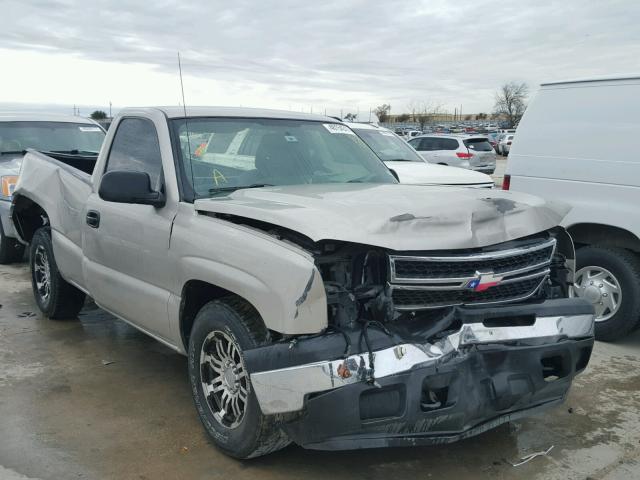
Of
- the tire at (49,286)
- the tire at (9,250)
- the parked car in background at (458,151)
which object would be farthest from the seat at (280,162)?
the parked car in background at (458,151)

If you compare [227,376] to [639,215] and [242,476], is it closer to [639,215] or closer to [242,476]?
A: [242,476]

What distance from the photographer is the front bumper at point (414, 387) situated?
9.53ft

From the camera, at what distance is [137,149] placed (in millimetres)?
4660

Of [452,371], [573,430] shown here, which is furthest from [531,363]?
[573,430]

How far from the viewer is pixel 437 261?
10.1ft

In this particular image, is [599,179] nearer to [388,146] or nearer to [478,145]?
[388,146]

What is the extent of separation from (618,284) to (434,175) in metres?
3.71

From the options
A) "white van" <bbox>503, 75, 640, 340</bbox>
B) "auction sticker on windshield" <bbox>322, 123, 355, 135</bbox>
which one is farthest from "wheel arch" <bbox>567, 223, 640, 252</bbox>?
"auction sticker on windshield" <bbox>322, 123, 355, 135</bbox>

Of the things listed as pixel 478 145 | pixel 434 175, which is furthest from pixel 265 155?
pixel 478 145

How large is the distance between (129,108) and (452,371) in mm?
3206

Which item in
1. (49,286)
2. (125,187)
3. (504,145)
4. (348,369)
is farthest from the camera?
(504,145)

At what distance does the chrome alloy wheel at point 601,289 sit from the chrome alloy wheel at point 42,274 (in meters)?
4.80

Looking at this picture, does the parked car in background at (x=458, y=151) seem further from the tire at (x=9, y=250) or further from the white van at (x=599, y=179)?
the white van at (x=599, y=179)

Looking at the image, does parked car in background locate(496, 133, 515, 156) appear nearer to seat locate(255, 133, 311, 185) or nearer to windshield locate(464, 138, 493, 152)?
windshield locate(464, 138, 493, 152)
